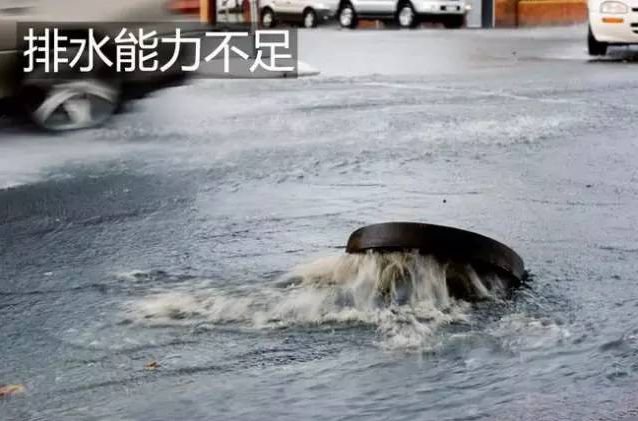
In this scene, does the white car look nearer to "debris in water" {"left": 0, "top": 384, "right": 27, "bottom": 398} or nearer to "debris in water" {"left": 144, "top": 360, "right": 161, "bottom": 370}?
"debris in water" {"left": 144, "top": 360, "right": 161, "bottom": 370}

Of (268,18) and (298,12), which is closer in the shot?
(298,12)

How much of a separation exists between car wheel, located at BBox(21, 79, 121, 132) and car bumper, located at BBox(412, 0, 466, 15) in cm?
2231

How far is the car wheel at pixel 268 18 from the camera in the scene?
36.1m

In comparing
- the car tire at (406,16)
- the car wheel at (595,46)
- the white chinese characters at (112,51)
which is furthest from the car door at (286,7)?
the white chinese characters at (112,51)

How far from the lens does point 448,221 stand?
22.3 feet

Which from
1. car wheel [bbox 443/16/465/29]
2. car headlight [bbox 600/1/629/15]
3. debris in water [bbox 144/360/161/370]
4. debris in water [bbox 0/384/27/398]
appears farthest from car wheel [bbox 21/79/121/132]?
car wheel [bbox 443/16/465/29]

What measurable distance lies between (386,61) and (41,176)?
10.9 metres

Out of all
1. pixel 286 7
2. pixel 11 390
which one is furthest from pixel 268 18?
pixel 11 390

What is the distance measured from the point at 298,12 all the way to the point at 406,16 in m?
3.71

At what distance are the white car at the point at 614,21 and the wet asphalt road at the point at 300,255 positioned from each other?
6.31 metres

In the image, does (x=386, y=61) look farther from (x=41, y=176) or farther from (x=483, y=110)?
(x=41, y=176)

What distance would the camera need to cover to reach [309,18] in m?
35.0

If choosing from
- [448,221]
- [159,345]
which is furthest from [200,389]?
[448,221]

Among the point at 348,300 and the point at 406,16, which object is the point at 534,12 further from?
the point at 348,300
